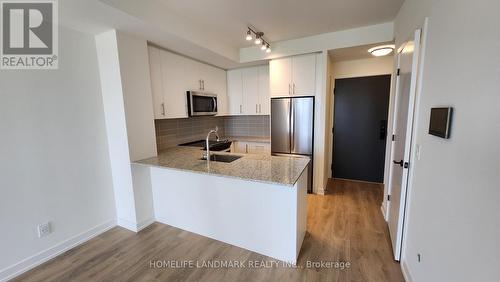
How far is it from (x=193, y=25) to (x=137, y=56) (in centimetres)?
80

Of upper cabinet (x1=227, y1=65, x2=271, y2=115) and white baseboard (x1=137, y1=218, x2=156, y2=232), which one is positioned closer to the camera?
white baseboard (x1=137, y1=218, x2=156, y2=232)

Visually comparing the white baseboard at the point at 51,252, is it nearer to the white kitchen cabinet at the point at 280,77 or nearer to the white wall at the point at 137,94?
the white wall at the point at 137,94

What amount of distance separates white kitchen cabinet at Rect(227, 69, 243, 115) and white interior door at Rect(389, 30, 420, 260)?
2617 mm

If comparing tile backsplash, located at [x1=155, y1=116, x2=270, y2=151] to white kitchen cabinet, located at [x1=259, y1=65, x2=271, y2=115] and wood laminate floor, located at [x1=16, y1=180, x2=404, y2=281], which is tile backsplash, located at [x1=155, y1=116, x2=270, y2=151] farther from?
wood laminate floor, located at [x1=16, y1=180, x2=404, y2=281]

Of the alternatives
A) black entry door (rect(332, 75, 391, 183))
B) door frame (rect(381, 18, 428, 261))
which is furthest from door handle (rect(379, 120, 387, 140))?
door frame (rect(381, 18, 428, 261))

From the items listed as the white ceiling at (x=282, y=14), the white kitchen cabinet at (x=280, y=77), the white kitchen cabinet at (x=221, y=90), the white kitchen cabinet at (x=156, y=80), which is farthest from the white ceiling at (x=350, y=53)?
the white kitchen cabinet at (x=156, y=80)

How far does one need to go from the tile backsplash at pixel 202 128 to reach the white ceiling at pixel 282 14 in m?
1.58

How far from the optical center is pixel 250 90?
401 centimetres

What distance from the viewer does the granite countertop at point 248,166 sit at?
1.80 meters

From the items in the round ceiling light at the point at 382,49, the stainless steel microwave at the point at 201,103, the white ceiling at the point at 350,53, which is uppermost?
the white ceiling at the point at 350,53

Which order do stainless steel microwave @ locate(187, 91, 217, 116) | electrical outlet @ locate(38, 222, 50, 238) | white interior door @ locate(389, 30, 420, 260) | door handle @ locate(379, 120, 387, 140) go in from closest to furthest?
white interior door @ locate(389, 30, 420, 260) → electrical outlet @ locate(38, 222, 50, 238) → stainless steel microwave @ locate(187, 91, 217, 116) → door handle @ locate(379, 120, 387, 140)

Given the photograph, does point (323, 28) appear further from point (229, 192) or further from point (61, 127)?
point (61, 127)

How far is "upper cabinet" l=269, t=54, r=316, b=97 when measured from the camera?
3248 millimetres

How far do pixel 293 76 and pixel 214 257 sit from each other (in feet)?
9.24
